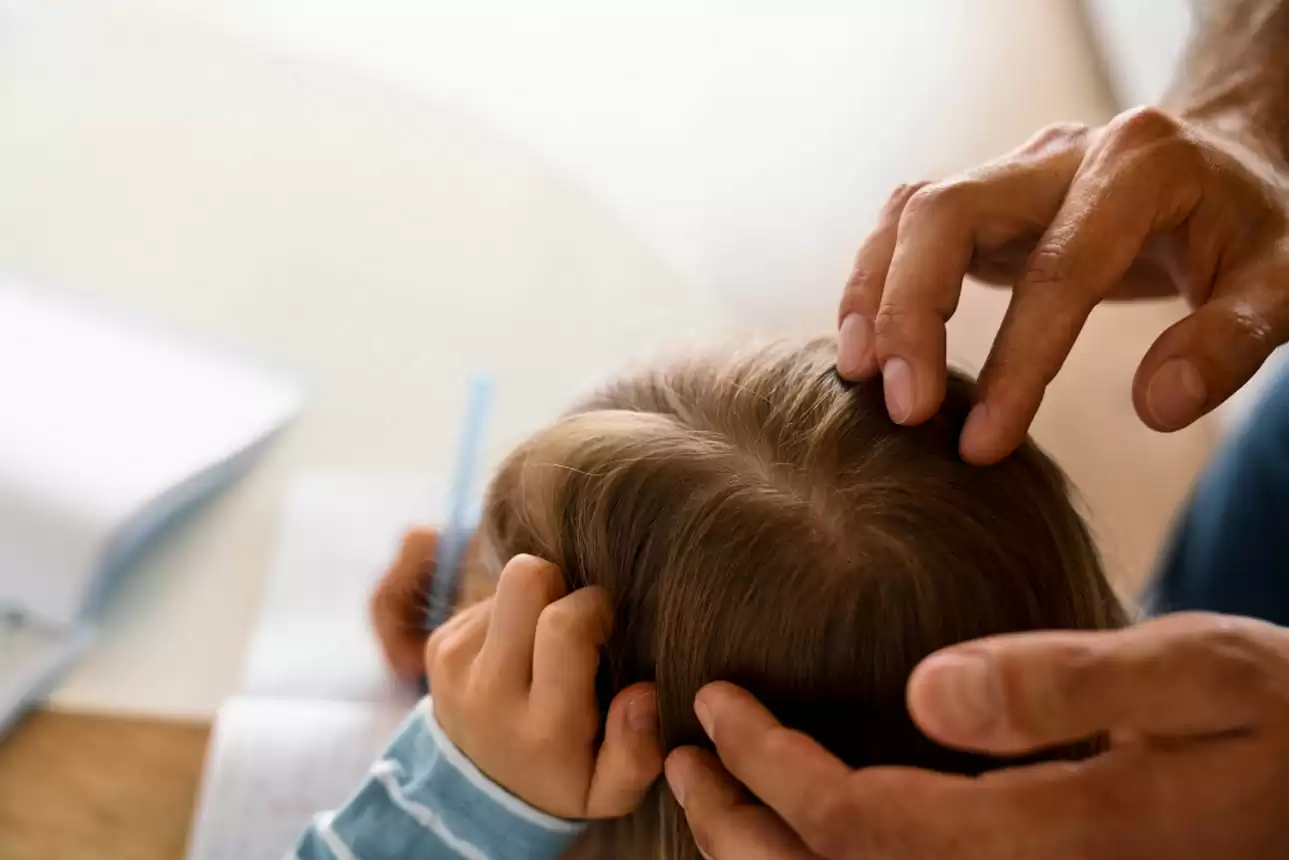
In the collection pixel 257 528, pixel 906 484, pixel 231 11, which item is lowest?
pixel 257 528

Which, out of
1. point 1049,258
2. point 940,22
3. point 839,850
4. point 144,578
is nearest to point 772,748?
point 839,850

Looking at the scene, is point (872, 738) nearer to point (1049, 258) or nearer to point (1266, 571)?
point (1049, 258)

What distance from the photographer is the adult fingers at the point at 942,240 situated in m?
0.39

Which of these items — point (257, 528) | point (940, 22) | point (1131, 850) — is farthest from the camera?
point (940, 22)

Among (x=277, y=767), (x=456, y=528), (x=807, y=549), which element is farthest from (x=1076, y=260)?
(x=277, y=767)

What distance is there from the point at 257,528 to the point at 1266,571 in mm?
630

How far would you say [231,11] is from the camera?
979 mm

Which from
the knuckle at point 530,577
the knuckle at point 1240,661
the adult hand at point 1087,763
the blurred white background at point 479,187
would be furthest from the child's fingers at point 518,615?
the blurred white background at point 479,187

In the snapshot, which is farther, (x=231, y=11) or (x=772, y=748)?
(x=231, y=11)

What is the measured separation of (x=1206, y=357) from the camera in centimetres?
40

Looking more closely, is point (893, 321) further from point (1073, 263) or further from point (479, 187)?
point (479, 187)

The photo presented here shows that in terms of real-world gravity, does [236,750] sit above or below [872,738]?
below

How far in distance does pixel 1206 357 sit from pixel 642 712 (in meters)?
0.25

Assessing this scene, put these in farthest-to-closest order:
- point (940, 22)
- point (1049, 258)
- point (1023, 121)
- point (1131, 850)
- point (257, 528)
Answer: point (940, 22), point (1023, 121), point (257, 528), point (1049, 258), point (1131, 850)
